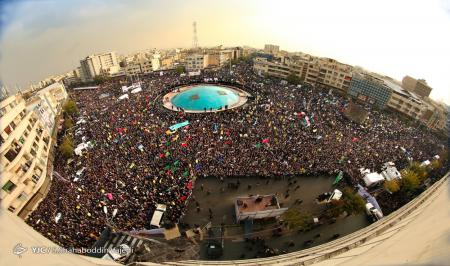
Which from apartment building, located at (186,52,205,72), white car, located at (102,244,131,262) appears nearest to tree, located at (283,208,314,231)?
white car, located at (102,244,131,262)

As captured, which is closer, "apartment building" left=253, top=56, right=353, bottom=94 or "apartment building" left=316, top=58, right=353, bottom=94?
"apartment building" left=316, top=58, right=353, bottom=94

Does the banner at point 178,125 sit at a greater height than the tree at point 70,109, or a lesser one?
greater

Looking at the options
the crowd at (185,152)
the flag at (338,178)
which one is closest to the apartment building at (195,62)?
the crowd at (185,152)

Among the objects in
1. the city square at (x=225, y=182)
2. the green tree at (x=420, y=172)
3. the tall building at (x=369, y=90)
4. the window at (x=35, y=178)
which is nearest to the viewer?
the city square at (x=225, y=182)

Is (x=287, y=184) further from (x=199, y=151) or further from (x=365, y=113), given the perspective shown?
(x=365, y=113)

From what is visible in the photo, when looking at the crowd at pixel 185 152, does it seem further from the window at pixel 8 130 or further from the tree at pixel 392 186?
the window at pixel 8 130

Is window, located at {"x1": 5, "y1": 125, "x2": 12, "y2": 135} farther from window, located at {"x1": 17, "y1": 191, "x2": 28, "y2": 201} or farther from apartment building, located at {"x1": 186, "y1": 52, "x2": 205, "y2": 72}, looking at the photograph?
apartment building, located at {"x1": 186, "y1": 52, "x2": 205, "y2": 72}

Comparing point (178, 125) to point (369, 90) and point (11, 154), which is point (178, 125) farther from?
point (369, 90)
